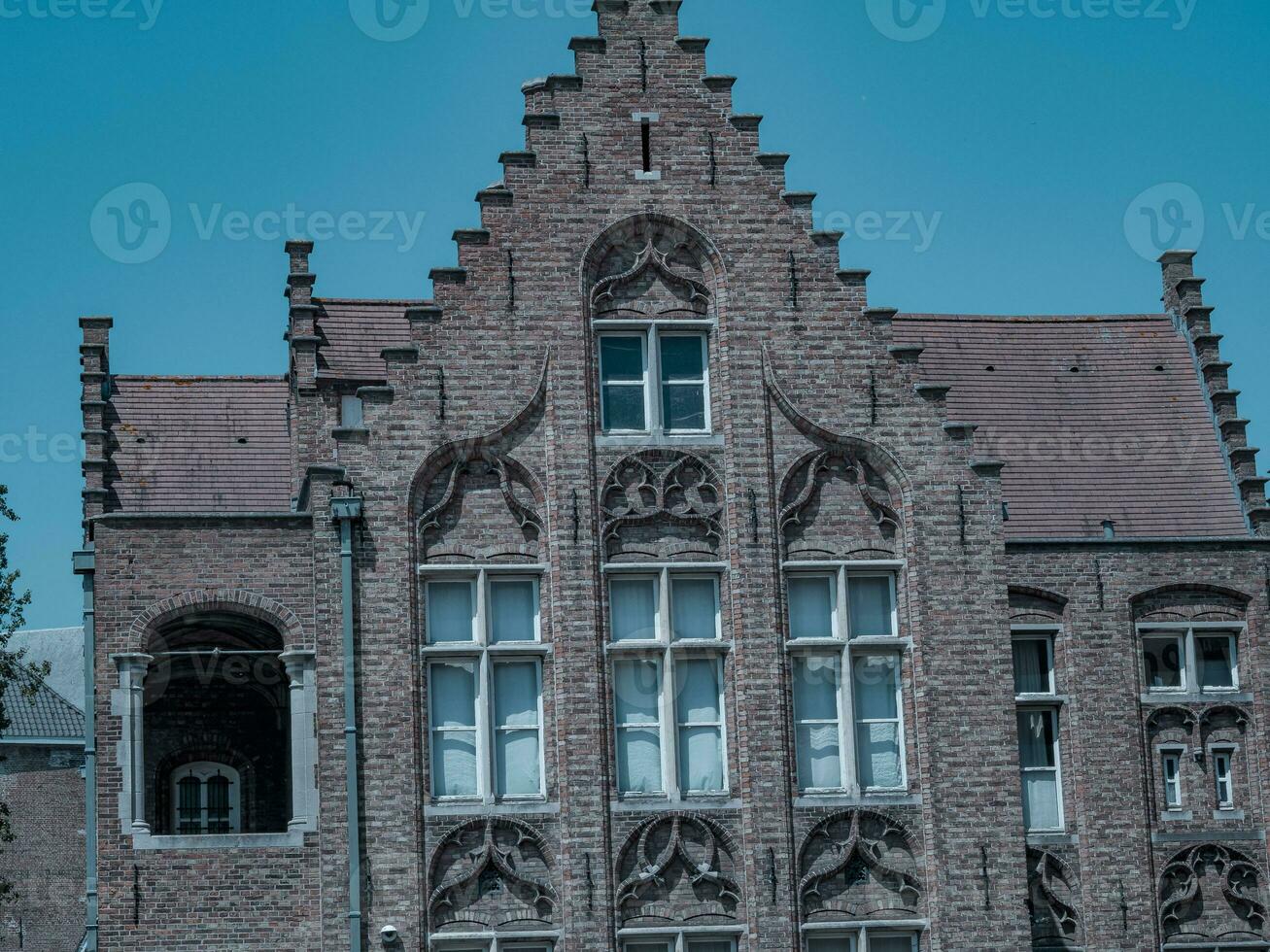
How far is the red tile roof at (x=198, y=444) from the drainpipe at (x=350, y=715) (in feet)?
28.2

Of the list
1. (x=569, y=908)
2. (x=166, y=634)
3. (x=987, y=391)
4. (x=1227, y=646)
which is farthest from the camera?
(x=987, y=391)

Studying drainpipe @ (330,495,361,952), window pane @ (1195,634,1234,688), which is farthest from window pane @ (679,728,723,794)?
window pane @ (1195,634,1234,688)

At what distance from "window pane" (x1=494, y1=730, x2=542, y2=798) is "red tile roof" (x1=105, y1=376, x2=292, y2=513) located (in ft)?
31.1

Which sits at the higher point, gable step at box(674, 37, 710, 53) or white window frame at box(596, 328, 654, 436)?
gable step at box(674, 37, 710, 53)

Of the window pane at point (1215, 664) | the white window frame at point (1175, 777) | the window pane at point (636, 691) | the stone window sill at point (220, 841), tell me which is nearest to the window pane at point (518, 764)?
the window pane at point (636, 691)

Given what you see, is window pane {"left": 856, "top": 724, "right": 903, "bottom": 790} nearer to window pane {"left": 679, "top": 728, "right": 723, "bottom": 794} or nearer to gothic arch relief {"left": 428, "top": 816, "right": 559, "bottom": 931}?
window pane {"left": 679, "top": 728, "right": 723, "bottom": 794}

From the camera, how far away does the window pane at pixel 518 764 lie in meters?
26.6

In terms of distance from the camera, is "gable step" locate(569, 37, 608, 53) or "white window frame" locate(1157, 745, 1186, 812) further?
"white window frame" locate(1157, 745, 1186, 812)

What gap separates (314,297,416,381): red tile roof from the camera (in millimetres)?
34938

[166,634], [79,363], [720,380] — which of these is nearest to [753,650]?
[720,380]

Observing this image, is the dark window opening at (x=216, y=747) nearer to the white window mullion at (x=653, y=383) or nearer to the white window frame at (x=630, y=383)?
the white window frame at (x=630, y=383)

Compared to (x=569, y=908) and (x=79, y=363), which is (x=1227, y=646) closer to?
(x=569, y=908)

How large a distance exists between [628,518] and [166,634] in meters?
7.36

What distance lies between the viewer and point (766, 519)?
27.4 metres
